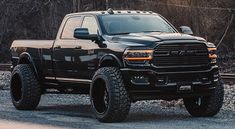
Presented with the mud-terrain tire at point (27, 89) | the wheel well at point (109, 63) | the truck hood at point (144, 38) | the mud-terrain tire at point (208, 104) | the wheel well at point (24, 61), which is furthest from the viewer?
the wheel well at point (24, 61)

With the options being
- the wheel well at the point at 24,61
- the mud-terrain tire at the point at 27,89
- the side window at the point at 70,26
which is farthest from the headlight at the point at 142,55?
the wheel well at the point at 24,61

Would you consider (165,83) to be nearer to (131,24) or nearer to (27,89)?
(131,24)

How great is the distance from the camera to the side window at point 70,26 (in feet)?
39.0

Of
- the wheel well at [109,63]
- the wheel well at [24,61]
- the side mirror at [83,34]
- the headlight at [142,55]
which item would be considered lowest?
the wheel well at [24,61]

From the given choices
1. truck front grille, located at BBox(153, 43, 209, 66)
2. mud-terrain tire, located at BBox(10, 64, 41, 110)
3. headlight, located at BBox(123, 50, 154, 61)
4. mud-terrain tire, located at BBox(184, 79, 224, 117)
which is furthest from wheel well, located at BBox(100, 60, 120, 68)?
mud-terrain tire, located at BBox(10, 64, 41, 110)

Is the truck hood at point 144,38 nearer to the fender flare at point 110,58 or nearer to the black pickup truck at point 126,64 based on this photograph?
the black pickup truck at point 126,64

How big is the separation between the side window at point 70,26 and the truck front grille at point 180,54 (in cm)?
245

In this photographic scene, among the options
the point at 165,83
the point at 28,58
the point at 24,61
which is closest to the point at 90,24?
the point at 28,58

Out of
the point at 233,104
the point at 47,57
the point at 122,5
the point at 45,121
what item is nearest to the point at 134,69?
the point at 45,121

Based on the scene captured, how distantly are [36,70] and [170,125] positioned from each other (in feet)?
12.8

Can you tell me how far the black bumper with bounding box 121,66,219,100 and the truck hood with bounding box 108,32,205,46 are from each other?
18.8 inches

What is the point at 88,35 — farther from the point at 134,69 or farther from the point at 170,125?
the point at 170,125

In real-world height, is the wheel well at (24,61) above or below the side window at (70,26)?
below

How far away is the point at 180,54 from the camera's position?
33.1 feet
